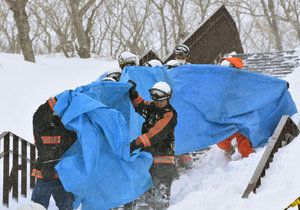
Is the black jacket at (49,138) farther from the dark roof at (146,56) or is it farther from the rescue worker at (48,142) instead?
the dark roof at (146,56)

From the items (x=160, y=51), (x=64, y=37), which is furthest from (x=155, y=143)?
(x=160, y=51)

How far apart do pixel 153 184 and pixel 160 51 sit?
3723 cm

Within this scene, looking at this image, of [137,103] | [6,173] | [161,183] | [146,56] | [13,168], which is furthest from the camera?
[146,56]

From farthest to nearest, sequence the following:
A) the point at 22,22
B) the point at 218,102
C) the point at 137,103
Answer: the point at 22,22 → the point at 218,102 → the point at 137,103

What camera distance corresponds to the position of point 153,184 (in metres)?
6.41

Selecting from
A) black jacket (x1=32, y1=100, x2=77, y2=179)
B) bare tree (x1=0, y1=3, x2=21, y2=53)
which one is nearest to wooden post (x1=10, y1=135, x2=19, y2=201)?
black jacket (x1=32, y1=100, x2=77, y2=179)

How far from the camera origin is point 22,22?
17094mm

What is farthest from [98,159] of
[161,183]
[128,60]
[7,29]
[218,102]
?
[7,29]

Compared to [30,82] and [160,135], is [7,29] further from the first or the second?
[160,135]

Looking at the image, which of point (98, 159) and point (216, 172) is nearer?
point (98, 159)

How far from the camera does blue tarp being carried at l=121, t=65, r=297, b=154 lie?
7895 mm

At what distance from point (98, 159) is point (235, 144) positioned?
3.76m

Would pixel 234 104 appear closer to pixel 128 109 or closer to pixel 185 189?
pixel 185 189

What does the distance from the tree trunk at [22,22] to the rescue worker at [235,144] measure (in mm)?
10210
